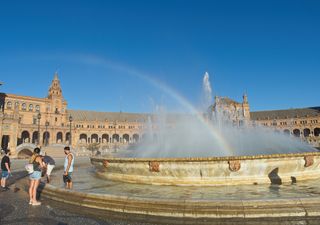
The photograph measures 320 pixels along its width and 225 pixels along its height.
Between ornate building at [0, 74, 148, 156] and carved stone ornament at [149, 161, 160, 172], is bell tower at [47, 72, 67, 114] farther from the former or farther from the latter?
carved stone ornament at [149, 161, 160, 172]

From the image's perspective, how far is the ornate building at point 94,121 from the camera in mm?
79625

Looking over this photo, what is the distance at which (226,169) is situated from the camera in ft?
29.3

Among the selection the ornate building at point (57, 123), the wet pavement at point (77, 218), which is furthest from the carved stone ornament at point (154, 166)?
the ornate building at point (57, 123)

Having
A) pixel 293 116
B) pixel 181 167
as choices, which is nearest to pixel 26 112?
pixel 181 167

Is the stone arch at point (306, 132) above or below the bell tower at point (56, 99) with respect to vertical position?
below

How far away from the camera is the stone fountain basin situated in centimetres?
887

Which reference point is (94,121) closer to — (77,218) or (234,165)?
(234,165)

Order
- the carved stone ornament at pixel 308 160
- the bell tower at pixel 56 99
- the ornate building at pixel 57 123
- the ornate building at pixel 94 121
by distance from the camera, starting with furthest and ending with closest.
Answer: the bell tower at pixel 56 99, the ornate building at pixel 94 121, the ornate building at pixel 57 123, the carved stone ornament at pixel 308 160

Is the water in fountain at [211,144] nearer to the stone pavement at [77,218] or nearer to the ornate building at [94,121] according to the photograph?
the stone pavement at [77,218]

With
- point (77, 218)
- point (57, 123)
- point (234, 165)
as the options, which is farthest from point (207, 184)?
point (57, 123)

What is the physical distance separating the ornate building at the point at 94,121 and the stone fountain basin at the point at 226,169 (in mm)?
63212

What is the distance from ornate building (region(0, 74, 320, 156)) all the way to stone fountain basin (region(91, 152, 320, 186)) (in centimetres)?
6321

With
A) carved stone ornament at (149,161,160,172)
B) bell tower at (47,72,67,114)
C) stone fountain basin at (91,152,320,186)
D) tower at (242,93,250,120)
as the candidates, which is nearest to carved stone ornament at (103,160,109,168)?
stone fountain basin at (91,152,320,186)

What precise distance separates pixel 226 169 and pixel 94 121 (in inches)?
3709
